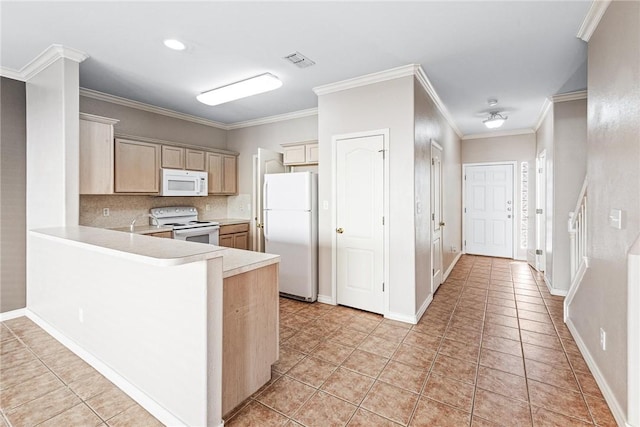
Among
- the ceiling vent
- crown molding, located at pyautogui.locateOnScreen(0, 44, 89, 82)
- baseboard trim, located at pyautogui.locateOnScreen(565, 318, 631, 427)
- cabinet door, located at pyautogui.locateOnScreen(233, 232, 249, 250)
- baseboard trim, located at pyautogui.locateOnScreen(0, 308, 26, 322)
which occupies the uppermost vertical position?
the ceiling vent

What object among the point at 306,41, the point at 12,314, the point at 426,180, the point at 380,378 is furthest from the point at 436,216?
the point at 12,314

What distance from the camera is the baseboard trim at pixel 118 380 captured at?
1765 mm

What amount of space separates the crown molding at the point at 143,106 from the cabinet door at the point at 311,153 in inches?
83.7

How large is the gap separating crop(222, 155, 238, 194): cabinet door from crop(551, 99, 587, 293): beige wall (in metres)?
4.96

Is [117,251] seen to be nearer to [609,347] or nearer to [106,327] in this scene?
[106,327]

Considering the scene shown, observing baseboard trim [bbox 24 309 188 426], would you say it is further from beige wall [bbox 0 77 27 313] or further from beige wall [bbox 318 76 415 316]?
beige wall [bbox 318 76 415 316]

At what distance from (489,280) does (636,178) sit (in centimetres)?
348

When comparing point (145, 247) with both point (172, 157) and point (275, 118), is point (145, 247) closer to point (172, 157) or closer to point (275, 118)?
point (172, 157)

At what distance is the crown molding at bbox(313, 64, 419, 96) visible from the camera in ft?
10.1

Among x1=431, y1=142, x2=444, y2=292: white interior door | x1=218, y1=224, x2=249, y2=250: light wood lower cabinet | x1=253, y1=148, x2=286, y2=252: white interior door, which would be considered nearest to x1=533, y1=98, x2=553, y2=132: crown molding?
x1=431, y1=142, x2=444, y2=292: white interior door

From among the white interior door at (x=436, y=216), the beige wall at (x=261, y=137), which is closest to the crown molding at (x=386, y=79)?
the white interior door at (x=436, y=216)

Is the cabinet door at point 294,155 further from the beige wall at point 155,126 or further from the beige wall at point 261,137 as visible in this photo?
the beige wall at point 155,126

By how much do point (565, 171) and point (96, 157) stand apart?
19.3 feet

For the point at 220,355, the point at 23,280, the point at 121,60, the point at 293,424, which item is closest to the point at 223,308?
the point at 220,355
